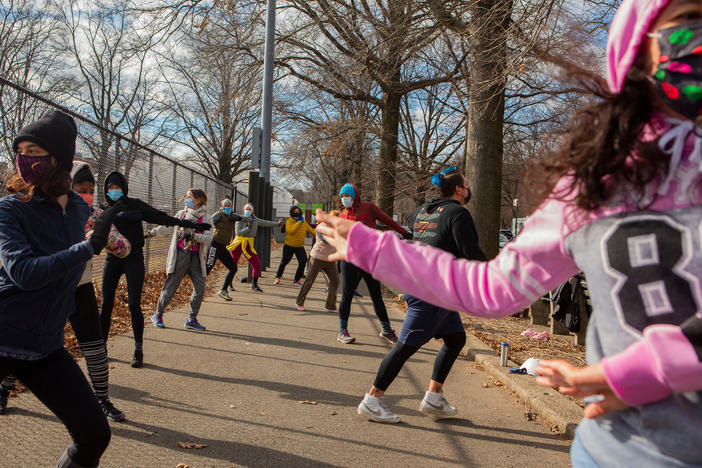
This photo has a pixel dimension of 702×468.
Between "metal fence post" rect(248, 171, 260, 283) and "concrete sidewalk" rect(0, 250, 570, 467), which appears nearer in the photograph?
"concrete sidewalk" rect(0, 250, 570, 467)

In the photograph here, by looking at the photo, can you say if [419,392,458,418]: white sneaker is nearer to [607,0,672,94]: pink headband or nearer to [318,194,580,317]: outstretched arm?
[318,194,580,317]: outstretched arm

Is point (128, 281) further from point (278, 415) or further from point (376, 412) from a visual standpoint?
point (376, 412)

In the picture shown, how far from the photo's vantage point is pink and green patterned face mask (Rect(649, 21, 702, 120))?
1151mm

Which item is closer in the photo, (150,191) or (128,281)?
(128,281)

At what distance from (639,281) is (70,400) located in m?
2.27

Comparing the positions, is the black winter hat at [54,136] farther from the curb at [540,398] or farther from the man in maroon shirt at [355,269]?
the man in maroon shirt at [355,269]

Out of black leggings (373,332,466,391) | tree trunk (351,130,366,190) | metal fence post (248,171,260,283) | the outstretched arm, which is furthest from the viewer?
tree trunk (351,130,366,190)

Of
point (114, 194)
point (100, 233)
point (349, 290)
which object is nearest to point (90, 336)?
point (114, 194)

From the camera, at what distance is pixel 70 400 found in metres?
2.32

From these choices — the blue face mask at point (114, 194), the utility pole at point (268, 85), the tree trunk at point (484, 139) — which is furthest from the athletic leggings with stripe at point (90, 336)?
the utility pole at point (268, 85)

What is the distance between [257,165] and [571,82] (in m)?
15.0

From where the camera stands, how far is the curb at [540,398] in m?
4.31

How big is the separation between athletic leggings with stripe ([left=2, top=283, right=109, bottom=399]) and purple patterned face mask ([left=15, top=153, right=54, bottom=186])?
5.55ft

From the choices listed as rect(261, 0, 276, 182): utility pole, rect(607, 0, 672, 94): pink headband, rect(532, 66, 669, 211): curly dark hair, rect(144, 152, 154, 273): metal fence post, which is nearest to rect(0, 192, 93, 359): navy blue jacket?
rect(532, 66, 669, 211): curly dark hair
